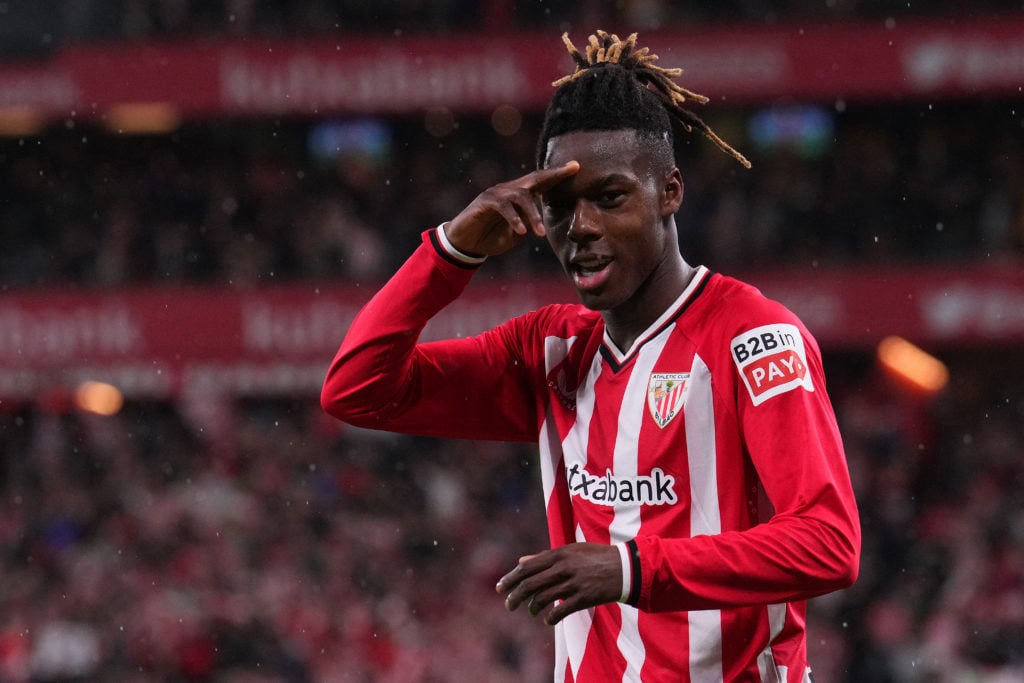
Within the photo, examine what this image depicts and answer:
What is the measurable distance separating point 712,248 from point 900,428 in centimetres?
252

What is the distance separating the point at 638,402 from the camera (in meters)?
2.82

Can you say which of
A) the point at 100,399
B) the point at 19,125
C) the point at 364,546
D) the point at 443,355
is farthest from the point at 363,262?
the point at 443,355

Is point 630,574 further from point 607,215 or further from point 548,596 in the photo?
point 607,215

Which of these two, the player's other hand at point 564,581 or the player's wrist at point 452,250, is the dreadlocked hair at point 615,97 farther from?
the player's other hand at point 564,581

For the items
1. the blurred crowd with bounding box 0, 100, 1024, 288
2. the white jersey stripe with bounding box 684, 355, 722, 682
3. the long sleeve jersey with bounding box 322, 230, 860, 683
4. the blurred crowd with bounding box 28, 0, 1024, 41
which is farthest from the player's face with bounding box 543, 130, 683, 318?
the blurred crowd with bounding box 28, 0, 1024, 41

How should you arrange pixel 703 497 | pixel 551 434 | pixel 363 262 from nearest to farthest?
pixel 703 497
pixel 551 434
pixel 363 262

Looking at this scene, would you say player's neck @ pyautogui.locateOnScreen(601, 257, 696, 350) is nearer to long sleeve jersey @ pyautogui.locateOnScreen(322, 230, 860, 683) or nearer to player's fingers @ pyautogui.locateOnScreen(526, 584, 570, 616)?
long sleeve jersey @ pyautogui.locateOnScreen(322, 230, 860, 683)

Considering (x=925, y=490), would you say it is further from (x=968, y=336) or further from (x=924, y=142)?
(x=924, y=142)

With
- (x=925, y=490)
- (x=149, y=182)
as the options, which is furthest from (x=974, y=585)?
(x=149, y=182)

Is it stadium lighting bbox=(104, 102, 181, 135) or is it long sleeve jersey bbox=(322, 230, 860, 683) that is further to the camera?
stadium lighting bbox=(104, 102, 181, 135)

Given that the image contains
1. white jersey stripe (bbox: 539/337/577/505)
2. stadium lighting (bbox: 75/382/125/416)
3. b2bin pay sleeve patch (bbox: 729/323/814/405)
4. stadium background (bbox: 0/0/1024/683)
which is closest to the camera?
b2bin pay sleeve patch (bbox: 729/323/814/405)

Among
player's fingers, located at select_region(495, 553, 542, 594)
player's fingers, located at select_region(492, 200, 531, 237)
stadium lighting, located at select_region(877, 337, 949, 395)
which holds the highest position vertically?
player's fingers, located at select_region(492, 200, 531, 237)

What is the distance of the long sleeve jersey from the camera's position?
94.3 inches

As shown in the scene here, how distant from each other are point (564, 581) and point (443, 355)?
0.98 meters
